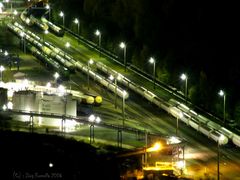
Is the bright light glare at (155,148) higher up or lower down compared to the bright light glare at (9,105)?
lower down

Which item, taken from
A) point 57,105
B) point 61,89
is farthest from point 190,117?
point 61,89

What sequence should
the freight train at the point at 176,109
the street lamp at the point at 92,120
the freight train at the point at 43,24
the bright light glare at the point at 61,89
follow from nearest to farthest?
the street lamp at the point at 92,120, the freight train at the point at 176,109, the bright light glare at the point at 61,89, the freight train at the point at 43,24

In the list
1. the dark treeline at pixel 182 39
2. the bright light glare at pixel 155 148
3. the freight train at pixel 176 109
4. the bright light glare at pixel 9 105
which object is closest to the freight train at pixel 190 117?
the freight train at pixel 176 109

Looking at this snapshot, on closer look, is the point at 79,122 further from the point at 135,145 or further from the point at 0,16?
the point at 0,16

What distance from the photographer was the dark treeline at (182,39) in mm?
82750

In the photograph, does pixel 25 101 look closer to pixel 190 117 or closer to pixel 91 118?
pixel 91 118

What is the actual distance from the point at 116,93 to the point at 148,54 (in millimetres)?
16445

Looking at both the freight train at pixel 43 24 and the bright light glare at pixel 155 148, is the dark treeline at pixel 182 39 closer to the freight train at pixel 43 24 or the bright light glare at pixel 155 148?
the freight train at pixel 43 24

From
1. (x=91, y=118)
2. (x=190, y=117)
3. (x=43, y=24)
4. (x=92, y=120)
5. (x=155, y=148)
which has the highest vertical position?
(x=43, y=24)

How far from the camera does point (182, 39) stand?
319 feet

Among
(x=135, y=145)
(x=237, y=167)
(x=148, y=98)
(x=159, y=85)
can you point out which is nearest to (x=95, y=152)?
(x=135, y=145)

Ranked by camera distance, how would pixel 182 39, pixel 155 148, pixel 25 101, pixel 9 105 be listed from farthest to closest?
pixel 182 39, pixel 9 105, pixel 25 101, pixel 155 148

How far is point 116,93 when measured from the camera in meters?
78.8

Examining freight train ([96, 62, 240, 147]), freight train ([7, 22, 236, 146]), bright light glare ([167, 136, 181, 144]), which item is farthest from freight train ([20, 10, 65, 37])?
bright light glare ([167, 136, 181, 144])
